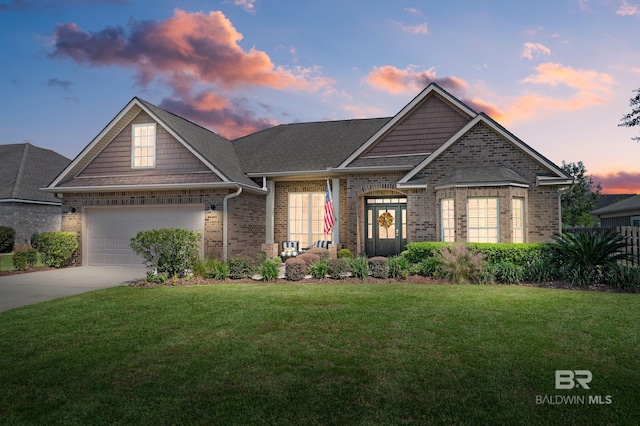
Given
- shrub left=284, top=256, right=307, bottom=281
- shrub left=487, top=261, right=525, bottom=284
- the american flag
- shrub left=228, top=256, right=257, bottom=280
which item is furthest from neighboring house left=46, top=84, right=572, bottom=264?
shrub left=284, top=256, right=307, bottom=281

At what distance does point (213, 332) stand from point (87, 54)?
1671cm

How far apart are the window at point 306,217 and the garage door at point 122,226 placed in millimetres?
4492

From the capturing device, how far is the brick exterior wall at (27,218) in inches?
964

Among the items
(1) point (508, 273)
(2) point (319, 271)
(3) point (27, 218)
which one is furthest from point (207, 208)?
(3) point (27, 218)

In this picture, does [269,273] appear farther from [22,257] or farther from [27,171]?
[27,171]

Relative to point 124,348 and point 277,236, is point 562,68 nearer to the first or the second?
point 277,236

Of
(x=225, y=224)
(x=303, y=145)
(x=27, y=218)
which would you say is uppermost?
(x=303, y=145)

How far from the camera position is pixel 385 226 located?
670 inches

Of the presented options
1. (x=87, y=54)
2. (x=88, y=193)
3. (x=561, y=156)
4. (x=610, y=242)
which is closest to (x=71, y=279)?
(x=88, y=193)

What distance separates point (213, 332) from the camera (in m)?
6.47

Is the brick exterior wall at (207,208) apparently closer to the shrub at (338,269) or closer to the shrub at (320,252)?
the shrub at (320,252)

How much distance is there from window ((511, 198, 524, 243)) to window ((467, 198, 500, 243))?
664 mm

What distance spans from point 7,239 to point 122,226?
12269mm

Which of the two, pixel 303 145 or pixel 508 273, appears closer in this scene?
pixel 508 273
